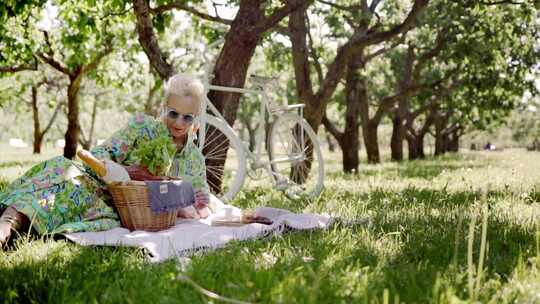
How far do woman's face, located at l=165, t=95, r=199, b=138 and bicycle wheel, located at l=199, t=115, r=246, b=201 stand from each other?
1404 mm

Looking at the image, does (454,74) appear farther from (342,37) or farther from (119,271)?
(119,271)

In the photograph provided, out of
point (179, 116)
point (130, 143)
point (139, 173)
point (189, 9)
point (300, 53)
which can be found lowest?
point (139, 173)

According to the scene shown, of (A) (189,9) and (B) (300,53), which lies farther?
(B) (300,53)

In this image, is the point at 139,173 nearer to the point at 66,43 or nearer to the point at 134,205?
the point at 134,205

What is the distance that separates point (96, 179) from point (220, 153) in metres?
2.27

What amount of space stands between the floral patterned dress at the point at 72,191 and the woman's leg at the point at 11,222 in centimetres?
5

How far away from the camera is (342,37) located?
15.6m

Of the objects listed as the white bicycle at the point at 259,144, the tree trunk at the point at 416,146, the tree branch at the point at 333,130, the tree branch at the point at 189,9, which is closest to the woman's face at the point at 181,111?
the white bicycle at the point at 259,144

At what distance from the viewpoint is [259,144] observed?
20.6 ft

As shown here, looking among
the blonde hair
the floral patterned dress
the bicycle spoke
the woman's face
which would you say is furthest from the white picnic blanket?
the bicycle spoke

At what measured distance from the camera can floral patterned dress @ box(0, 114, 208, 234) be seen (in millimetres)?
3744

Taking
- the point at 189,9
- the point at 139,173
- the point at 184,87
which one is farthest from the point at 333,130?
the point at 139,173

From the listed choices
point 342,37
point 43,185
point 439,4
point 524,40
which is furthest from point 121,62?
point 43,185

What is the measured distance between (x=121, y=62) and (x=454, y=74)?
418 inches
